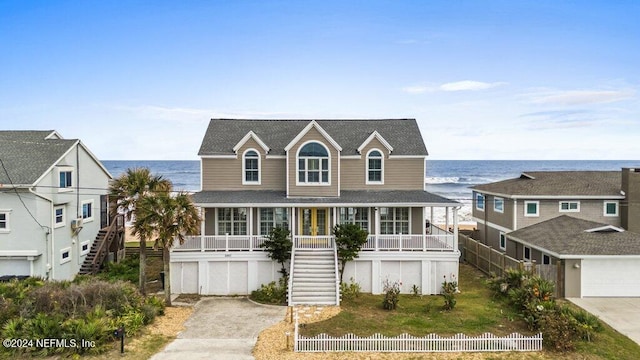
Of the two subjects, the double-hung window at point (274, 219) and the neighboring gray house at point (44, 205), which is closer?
the neighboring gray house at point (44, 205)

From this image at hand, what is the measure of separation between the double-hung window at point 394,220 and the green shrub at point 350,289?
420 centimetres

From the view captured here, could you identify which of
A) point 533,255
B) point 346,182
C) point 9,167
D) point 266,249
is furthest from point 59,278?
point 533,255

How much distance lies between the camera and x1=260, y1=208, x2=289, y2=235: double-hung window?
950 inches

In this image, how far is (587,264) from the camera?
1969 cm

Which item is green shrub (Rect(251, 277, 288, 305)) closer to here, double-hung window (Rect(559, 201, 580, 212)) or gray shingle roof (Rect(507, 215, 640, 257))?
gray shingle roof (Rect(507, 215, 640, 257))

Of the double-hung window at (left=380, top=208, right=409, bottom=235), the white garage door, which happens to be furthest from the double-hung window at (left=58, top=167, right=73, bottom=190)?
the white garage door

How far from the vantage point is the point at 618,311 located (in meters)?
17.9

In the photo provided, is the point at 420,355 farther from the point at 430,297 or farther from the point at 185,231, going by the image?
the point at 185,231

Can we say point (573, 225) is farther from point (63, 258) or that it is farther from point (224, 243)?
point (63, 258)

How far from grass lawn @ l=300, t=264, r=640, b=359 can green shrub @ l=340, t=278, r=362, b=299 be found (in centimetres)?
35

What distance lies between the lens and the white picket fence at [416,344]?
13.9 metres

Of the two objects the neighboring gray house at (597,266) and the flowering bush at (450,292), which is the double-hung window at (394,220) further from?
the neighboring gray house at (597,266)

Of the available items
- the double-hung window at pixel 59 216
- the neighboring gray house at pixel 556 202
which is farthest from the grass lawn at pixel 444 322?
the double-hung window at pixel 59 216

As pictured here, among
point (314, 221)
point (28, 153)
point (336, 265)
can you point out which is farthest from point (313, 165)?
point (28, 153)
